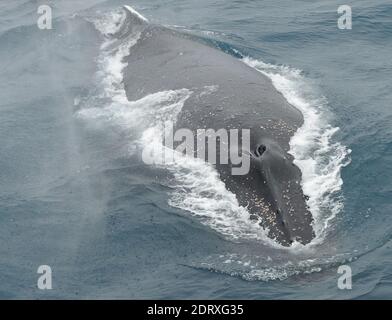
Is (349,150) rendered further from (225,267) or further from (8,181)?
(8,181)

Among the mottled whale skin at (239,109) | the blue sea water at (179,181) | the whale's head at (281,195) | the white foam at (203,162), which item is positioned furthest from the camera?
the white foam at (203,162)

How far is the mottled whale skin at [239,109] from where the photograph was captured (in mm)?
18219

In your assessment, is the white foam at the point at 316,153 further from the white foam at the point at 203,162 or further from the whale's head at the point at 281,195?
the whale's head at the point at 281,195

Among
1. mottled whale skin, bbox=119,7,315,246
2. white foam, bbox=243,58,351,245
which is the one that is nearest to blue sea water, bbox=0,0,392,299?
white foam, bbox=243,58,351,245

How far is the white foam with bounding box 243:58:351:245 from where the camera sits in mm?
18844

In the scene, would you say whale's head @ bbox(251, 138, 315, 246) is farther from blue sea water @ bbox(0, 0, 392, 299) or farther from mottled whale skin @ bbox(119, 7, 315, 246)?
blue sea water @ bbox(0, 0, 392, 299)

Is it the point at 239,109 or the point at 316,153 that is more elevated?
the point at 239,109

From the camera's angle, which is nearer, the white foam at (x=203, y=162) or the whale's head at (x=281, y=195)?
the whale's head at (x=281, y=195)

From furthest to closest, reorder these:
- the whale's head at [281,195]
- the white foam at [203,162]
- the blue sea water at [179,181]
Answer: the white foam at [203,162], the whale's head at [281,195], the blue sea water at [179,181]

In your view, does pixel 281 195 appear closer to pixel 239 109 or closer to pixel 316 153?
pixel 316 153

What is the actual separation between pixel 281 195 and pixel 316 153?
13.8 feet

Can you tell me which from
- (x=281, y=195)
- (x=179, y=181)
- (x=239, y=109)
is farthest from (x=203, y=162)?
(x=281, y=195)

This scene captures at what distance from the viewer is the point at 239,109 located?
913 inches

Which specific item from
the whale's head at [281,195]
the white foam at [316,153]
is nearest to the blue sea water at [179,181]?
the white foam at [316,153]
